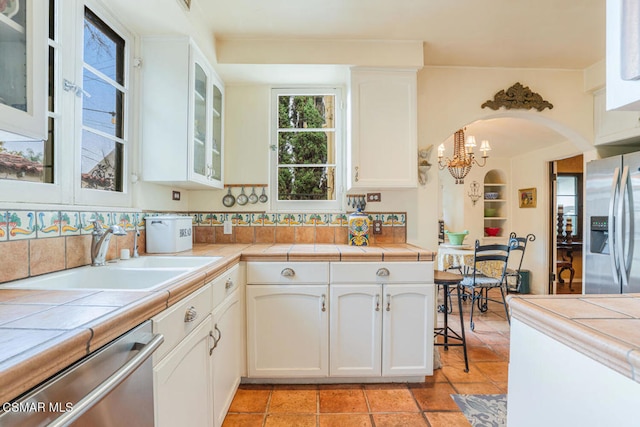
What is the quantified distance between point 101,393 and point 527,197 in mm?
5718

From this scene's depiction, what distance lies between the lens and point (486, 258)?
10.7ft

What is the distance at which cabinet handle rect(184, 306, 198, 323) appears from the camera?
1170mm

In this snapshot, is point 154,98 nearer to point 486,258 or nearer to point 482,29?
point 482,29

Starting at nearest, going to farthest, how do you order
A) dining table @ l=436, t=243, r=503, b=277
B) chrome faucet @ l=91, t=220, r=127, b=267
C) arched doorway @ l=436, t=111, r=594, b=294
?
chrome faucet @ l=91, t=220, r=127, b=267, dining table @ l=436, t=243, r=503, b=277, arched doorway @ l=436, t=111, r=594, b=294

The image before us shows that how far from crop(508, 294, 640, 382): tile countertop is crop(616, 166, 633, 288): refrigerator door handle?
2.01 metres

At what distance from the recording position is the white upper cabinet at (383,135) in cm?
224

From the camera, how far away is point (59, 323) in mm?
702

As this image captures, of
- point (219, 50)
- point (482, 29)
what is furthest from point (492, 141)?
point (219, 50)

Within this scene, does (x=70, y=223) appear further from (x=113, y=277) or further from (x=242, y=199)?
(x=242, y=199)

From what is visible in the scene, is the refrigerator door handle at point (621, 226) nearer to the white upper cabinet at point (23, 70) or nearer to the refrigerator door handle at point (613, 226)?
the refrigerator door handle at point (613, 226)

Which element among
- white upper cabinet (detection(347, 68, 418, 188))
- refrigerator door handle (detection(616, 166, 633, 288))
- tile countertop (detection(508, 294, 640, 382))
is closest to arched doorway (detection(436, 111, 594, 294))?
refrigerator door handle (detection(616, 166, 633, 288))

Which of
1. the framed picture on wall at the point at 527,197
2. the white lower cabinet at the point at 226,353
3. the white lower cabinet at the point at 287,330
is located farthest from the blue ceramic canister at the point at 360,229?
the framed picture on wall at the point at 527,197

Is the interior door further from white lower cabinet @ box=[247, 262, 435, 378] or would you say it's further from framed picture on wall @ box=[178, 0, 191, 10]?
framed picture on wall @ box=[178, 0, 191, 10]

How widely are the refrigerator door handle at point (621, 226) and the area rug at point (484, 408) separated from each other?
4.51 ft
